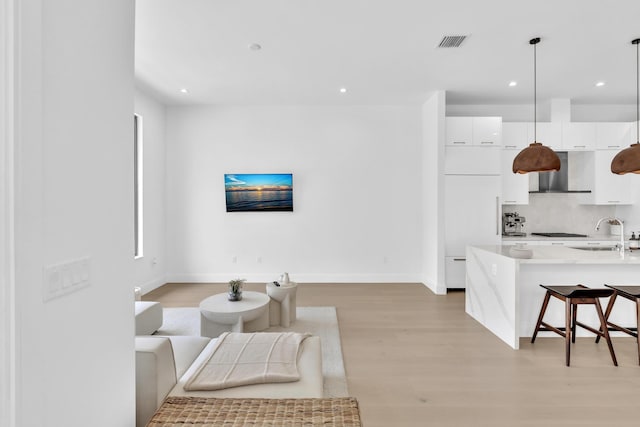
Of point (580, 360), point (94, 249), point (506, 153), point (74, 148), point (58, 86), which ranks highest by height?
point (506, 153)

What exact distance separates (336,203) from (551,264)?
3237 millimetres

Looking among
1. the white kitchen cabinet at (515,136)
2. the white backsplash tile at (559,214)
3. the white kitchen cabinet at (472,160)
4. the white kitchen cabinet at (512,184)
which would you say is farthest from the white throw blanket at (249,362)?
the white backsplash tile at (559,214)

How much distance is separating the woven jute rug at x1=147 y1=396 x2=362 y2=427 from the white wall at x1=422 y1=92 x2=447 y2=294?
12.8ft

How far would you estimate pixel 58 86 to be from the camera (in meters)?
1.12

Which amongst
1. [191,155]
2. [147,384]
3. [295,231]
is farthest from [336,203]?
[147,384]

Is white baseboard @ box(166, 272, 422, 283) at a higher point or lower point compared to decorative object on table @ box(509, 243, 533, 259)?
lower

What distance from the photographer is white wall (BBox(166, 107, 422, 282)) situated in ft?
19.2

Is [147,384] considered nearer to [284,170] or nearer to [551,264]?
[551,264]

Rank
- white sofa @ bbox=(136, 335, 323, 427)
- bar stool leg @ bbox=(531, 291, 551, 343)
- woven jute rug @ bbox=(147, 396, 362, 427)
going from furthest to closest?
1. bar stool leg @ bbox=(531, 291, 551, 343)
2. white sofa @ bbox=(136, 335, 323, 427)
3. woven jute rug @ bbox=(147, 396, 362, 427)

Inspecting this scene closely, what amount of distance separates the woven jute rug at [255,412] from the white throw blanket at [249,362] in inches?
6.3

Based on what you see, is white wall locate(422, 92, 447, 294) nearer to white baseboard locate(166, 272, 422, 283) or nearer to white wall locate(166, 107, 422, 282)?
white wall locate(166, 107, 422, 282)

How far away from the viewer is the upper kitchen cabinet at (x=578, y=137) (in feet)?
17.7

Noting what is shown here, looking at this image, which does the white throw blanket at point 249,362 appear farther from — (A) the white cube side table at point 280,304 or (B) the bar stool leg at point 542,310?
(B) the bar stool leg at point 542,310

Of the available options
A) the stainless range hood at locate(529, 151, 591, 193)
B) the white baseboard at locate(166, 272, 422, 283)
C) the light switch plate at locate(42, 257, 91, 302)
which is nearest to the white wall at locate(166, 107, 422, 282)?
the white baseboard at locate(166, 272, 422, 283)
